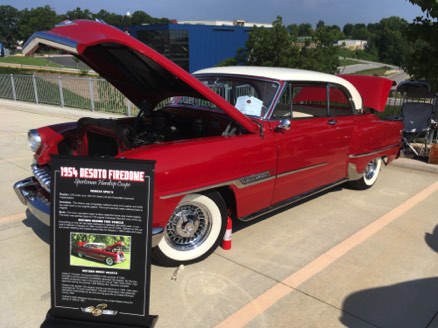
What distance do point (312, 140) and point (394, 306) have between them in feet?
6.17

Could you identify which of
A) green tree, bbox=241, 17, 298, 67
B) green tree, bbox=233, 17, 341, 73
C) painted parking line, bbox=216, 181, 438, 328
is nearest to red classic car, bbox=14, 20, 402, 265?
painted parking line, bbox=216, 181, 438, 328

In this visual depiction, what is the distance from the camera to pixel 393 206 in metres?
5.18

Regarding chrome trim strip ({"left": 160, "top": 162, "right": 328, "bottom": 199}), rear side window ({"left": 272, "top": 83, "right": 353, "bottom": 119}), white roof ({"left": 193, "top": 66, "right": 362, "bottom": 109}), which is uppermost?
white roof ({"left": 193, "top": 66, "right": 362, "bottom": 109})

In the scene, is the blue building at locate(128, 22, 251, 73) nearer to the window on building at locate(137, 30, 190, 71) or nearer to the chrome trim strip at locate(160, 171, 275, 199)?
the window on building at locate(137, 30, 190, 71)

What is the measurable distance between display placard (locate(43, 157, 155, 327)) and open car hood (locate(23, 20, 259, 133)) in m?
0.99

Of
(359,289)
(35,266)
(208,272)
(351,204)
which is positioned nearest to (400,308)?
(359,289)

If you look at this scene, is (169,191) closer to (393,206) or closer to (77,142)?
(77,142)

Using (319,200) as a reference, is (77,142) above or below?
above

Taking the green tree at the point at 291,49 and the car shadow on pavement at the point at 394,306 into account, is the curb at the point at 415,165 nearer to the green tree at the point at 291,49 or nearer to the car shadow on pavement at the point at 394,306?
the car shadow on pavement at the point at 394,306

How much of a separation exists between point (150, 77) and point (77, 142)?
3.34ft

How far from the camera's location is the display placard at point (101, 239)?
7.77ft

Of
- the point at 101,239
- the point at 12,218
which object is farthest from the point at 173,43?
the point at 101,239

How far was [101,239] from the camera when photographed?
2395mm

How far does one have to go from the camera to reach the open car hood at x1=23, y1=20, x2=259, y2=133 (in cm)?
287
